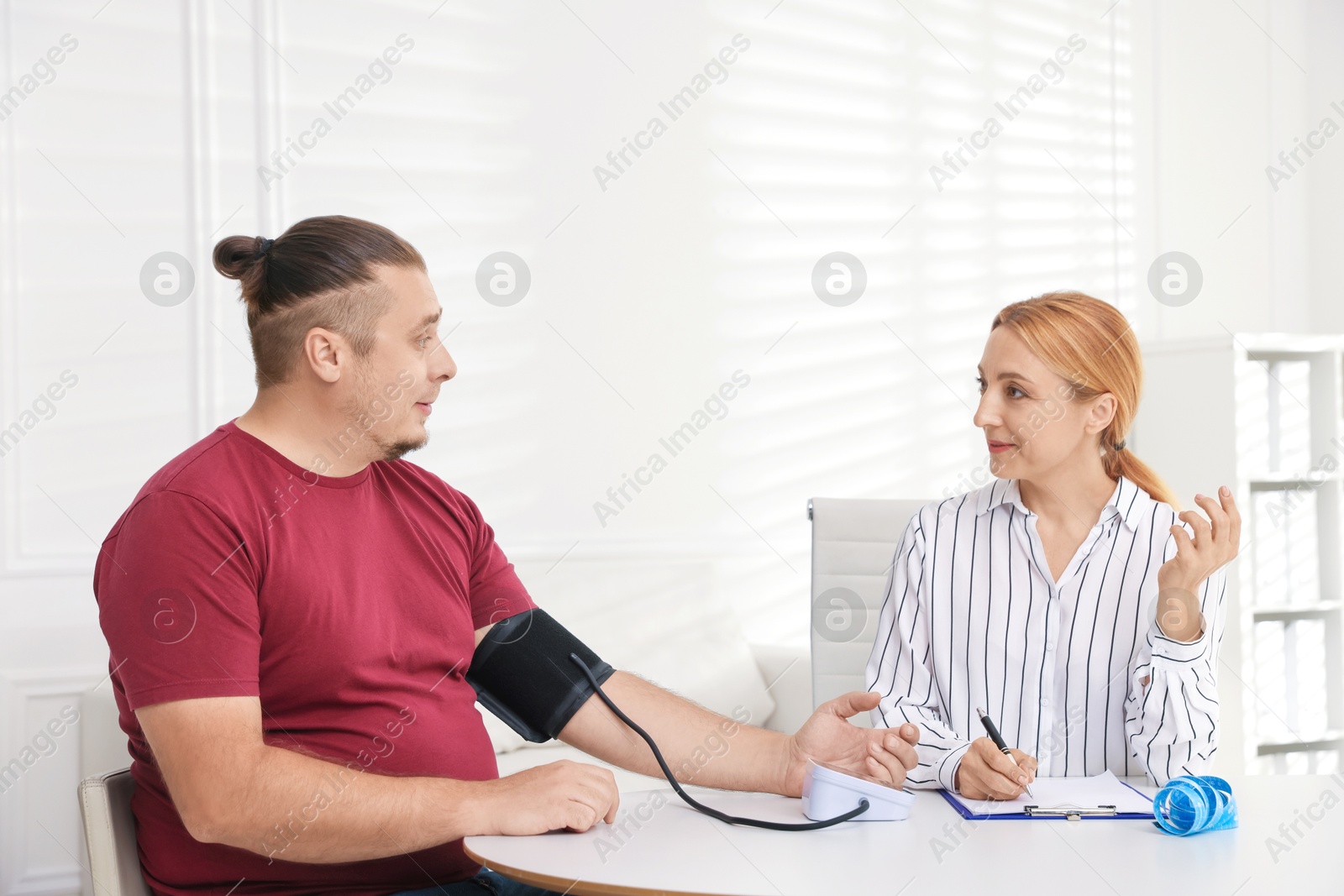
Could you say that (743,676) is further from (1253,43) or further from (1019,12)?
(1253,43)

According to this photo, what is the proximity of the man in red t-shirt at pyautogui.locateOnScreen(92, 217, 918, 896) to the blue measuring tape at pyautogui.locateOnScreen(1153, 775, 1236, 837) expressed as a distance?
279 millimetres

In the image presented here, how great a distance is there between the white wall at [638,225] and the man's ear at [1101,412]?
1.46m

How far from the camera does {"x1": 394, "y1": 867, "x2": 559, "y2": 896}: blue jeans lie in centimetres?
123

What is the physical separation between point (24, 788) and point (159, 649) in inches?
70.1

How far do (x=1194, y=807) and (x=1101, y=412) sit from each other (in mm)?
772

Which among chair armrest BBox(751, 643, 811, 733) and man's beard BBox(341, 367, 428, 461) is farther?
chair armrest BBox(751, 643, 811, 733)

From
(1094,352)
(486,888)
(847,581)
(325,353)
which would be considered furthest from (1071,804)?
(847,581)

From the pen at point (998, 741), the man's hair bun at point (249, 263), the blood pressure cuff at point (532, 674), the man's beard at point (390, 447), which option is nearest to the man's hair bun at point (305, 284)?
the man's hair bun at point (249, 263)

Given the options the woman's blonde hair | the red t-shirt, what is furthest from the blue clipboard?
the woman's blonde hair

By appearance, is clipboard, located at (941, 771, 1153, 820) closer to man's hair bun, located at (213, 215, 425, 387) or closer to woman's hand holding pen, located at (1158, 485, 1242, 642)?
woman's hand holding pen, located at (1158, 485, 1242, 642)

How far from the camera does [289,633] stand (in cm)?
123

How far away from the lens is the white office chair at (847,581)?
235 centimetres

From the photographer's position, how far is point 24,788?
246 centimetres

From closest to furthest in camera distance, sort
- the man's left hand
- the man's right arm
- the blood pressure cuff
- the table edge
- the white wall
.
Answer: the table edge, the man's right arm, the man's left hand, the blood pressure cuff, the white wall
